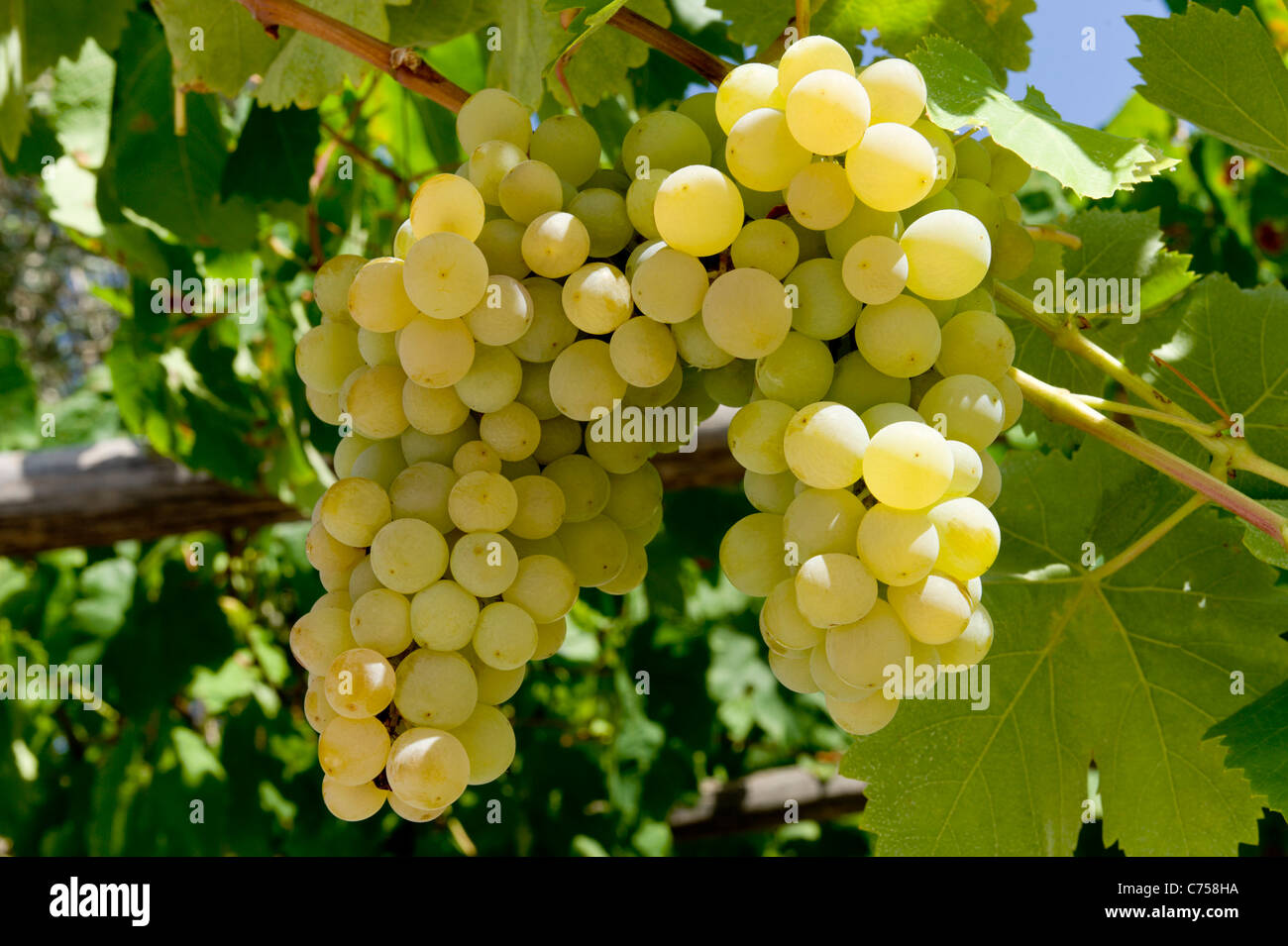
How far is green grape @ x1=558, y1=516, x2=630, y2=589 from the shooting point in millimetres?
483

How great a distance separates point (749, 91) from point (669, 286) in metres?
0.09

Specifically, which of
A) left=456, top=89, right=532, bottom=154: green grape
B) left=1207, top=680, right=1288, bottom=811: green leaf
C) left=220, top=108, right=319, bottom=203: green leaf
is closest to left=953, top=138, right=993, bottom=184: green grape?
left=456, top=89, right=532, bottom=154: green grape

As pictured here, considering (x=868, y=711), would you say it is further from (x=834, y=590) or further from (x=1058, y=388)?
(x=1058, y=388)

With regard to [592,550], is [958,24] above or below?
above

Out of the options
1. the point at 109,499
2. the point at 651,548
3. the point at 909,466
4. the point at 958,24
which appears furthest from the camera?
the point at 651,548

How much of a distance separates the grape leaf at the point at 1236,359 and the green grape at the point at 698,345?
38 centimetres

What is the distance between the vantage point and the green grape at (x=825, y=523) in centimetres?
40

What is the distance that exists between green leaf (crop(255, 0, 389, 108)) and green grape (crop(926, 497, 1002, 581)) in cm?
48

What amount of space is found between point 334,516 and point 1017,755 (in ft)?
1.44

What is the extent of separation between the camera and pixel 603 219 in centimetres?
46

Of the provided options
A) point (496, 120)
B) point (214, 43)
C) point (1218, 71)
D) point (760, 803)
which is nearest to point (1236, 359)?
point (1218, 71)

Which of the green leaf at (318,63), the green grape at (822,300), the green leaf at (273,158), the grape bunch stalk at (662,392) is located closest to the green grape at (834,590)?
the grape bunch stalk at (662,392)

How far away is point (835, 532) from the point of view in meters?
0.40

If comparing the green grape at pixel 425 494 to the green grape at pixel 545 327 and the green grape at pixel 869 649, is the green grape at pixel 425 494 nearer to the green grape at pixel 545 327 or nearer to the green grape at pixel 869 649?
the green grape at pixel 545 327
